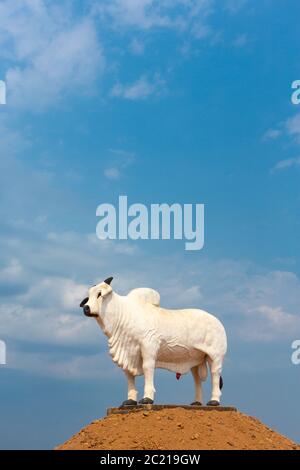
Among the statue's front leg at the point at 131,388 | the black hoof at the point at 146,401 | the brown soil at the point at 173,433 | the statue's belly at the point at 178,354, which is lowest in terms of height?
the brown soil at the point at 173,433

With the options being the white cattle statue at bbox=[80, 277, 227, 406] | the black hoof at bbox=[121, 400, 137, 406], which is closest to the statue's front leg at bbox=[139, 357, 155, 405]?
the white cattle statue at bbox=[80, 277, 227, 406]

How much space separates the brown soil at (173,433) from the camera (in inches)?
488

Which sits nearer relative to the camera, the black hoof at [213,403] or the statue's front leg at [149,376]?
the statue's front leg at [149,376]

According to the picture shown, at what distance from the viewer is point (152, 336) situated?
13.9m

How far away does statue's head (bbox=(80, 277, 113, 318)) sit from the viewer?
13.7 m

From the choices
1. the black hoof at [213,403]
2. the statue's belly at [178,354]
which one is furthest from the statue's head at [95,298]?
the black hoof at [213,403]

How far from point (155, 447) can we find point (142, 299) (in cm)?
332

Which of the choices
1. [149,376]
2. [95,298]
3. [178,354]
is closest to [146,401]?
[149,376]

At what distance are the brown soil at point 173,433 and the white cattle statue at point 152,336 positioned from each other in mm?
613

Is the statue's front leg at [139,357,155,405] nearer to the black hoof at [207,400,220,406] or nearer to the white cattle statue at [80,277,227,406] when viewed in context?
the white cattle statue at [80,277,227,406]

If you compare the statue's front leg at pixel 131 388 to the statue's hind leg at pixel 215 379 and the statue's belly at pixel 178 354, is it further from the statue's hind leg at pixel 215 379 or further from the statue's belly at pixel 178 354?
the statue's hind leg at pixel 215 379
